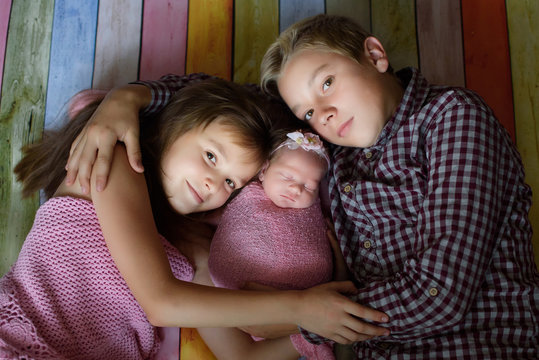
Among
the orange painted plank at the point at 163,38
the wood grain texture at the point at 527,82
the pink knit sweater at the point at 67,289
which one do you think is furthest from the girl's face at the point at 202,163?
the wood grain texture at the point at 527,82

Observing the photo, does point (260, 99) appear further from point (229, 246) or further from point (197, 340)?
point (197, 340)

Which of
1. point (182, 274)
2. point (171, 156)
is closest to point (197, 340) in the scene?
point (182, 274)

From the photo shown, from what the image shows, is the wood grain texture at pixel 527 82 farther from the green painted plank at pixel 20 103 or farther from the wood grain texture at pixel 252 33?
the green painted plank at pixel 20 103

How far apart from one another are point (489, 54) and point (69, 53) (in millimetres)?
1369

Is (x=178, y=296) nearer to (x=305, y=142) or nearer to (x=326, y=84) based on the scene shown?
(x=305, y=142)

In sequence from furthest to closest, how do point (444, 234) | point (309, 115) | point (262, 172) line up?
point (262, 172)
point (309, 115)
point (444, 234)

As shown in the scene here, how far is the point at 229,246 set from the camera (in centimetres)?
136

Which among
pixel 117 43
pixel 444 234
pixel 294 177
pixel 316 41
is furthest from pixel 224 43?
pixel 444 234

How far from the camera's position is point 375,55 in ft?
4.35

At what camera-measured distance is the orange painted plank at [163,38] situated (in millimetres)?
1689

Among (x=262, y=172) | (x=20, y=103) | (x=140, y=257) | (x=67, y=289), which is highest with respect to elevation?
(x=20, y=103)

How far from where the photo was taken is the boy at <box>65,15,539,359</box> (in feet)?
3.68

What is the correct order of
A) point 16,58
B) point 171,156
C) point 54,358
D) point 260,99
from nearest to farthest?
point 54,358
point 171,156
point 260,99
point 16,58

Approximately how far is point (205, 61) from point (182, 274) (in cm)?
71
